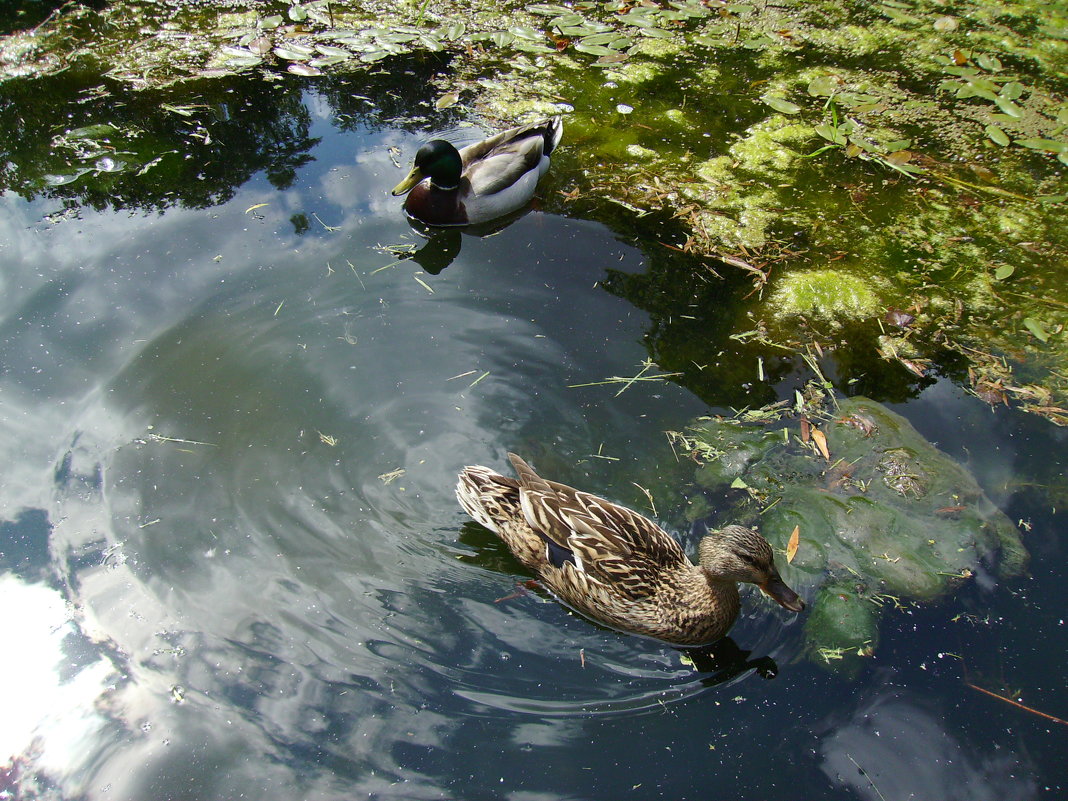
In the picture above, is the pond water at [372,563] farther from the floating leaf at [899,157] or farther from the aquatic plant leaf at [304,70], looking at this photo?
the floating leaf at [899,157]

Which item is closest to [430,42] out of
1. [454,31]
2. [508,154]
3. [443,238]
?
[454,31]

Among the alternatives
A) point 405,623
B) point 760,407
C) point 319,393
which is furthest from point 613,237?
point 405,623

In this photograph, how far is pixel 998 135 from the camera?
16.6 feet

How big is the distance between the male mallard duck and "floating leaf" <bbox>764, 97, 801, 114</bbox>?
1932 millimetres

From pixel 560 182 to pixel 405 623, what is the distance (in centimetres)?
322

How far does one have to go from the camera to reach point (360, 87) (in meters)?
5.46

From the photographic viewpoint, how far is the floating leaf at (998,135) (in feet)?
16.5

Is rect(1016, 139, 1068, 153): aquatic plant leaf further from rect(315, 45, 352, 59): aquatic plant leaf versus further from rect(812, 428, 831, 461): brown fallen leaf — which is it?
rect(315, 45, 352, 59): aquatic plant leaf

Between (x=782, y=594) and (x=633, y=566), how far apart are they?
0.57 metres

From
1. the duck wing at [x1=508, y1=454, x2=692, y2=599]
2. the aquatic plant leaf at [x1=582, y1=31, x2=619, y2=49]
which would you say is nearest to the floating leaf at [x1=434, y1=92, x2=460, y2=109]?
the aquatic plant leaf at [x1=582, y1=31, x2=619, y2=49]

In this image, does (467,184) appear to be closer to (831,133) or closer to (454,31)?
(454,31)

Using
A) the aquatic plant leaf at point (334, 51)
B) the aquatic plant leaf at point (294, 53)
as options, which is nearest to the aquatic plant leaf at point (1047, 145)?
the aquatic plant leaf at point (334, 51)

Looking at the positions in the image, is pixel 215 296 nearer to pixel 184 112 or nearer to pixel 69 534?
pixel 69 534

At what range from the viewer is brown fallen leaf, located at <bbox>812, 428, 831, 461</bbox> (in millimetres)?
3369
